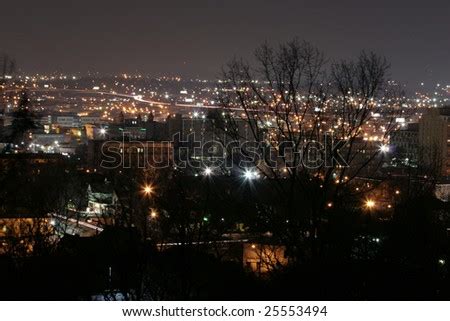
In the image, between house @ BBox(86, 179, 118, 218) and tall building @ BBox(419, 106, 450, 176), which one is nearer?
house @ BBox(86, 179, 118, 218)

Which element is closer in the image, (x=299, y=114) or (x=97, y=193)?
(x=299, y=114)

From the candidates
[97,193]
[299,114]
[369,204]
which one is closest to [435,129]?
[369,204]

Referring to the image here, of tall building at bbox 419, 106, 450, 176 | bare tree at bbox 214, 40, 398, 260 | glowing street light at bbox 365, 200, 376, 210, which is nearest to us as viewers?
bare tree at bbox 214, 40, 398, 260

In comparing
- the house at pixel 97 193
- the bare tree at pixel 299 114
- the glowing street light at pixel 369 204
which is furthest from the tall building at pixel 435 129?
the bare tree at pixel 299 114

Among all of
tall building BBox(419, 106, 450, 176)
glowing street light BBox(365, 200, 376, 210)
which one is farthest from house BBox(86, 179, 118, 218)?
tall building BBox(419, 106, 450, 176)

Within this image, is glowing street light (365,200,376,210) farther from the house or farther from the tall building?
the tall building

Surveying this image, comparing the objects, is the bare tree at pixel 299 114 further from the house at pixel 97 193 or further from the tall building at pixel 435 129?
the tall building at pixel 435 129

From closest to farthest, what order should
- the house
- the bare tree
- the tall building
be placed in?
the bare tree < the house < the tall building

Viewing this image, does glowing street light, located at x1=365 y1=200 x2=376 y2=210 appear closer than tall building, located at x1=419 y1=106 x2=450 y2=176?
Yes

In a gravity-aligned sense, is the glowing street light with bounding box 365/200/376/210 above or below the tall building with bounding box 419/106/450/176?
below

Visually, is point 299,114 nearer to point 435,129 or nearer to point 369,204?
point 369,204

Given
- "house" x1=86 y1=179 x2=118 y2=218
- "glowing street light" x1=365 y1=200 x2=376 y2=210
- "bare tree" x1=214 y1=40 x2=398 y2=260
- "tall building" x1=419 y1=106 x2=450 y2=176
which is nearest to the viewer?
"bare tree" x1=214 y1=40 x2=398 y2=260
